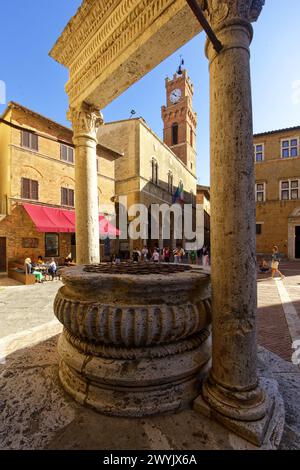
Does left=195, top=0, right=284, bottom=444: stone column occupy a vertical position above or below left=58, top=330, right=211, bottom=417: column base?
above

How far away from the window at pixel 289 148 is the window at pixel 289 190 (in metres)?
2.22

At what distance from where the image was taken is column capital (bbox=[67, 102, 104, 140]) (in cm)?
383

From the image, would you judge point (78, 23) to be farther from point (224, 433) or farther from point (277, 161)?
point (277, 161)

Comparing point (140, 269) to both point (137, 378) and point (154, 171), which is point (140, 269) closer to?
point (137, 378)

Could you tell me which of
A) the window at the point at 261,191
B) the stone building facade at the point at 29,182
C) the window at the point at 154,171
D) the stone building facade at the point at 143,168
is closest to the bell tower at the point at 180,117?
the stone building facade at the point at 143,168

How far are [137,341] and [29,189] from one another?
1296cm

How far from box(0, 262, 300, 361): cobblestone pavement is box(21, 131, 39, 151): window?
869 centimetres

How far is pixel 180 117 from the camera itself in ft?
98.4

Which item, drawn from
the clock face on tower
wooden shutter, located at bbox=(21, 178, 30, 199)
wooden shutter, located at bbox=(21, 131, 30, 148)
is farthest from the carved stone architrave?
the clock face on tower

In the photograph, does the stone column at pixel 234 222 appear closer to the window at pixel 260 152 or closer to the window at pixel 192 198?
the window at pixel 260 152

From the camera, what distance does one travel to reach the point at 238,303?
5.60 feet

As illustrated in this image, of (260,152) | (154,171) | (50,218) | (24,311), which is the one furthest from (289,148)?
(24,311)

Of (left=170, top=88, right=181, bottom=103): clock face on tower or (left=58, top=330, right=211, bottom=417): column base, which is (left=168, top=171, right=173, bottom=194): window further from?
(left=58, top=330, right=211, bottom=417): column base
